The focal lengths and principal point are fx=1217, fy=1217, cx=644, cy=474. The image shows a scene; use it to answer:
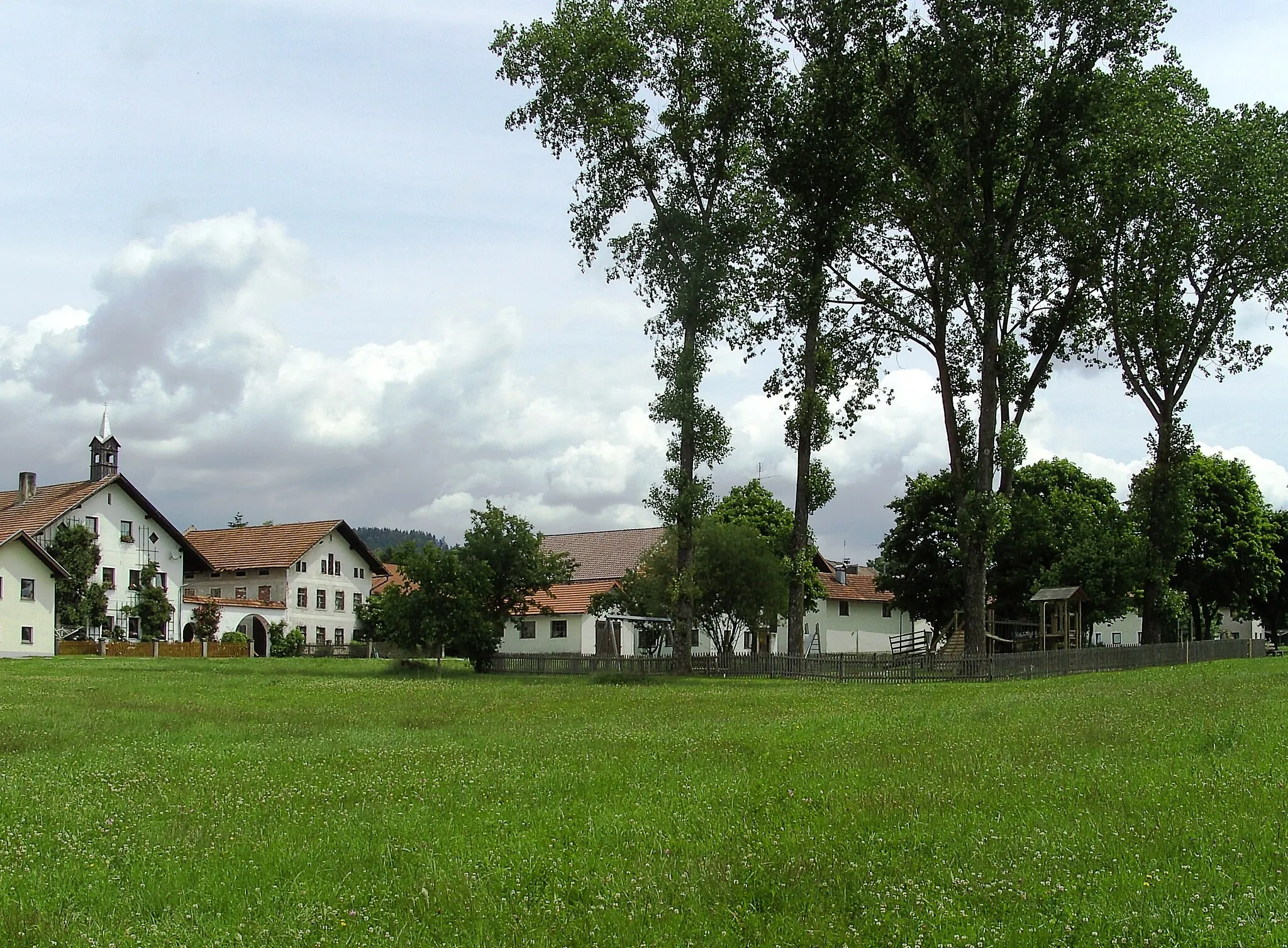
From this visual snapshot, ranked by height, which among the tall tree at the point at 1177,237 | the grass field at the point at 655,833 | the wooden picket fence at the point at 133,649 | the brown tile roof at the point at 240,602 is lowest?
the wooden picket fence at the point at 133,649

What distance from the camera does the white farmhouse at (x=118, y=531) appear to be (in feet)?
255

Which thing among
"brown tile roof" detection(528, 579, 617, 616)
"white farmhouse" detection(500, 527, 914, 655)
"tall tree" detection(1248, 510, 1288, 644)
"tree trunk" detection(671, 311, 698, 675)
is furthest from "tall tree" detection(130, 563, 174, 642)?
"tall tree" detection(1248, 510, 1288, 644)

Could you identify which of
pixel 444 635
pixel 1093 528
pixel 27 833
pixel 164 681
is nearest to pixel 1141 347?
pixel 1093 528

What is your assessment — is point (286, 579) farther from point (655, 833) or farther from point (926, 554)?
point (655, 833)

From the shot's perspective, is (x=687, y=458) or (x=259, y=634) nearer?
(x=687, y=458)

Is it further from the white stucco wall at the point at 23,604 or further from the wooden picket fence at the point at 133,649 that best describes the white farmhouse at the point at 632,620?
the white stucco wall at the point at 23,604

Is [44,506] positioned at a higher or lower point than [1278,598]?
higher

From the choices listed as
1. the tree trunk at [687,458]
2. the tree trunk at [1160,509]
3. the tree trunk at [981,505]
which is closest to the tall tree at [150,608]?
the tree trunk at [687,458]

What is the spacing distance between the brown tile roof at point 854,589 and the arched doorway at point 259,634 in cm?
3980

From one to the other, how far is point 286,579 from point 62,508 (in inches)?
673

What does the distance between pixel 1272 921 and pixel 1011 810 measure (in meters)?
3.34

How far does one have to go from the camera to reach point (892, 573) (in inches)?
2601

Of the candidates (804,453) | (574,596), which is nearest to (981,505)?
(804,453)

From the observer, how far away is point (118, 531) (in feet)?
265
